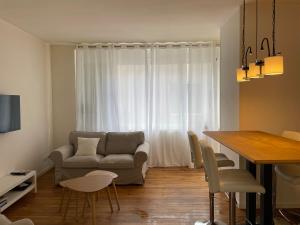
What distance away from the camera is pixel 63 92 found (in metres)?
6.11

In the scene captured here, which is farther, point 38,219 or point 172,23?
point 172,23

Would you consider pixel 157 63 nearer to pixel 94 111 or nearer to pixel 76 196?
pixel 94 111

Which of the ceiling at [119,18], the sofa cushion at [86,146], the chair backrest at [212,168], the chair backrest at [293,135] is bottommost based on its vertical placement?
the sofa cushion at [86,146]

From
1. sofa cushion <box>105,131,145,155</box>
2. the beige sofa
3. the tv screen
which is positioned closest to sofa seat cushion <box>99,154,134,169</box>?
the beige sofa

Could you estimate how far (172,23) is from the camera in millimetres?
4496

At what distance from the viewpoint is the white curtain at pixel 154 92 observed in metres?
5.90

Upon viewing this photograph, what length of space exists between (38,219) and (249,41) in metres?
3.36

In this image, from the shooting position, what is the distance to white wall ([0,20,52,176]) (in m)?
4.27

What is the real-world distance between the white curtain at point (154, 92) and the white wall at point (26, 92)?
26.2 inches

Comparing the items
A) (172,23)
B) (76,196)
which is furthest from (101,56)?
(76,196)

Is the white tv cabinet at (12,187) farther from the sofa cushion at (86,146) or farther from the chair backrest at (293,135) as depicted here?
the chair backrest at (293,135)

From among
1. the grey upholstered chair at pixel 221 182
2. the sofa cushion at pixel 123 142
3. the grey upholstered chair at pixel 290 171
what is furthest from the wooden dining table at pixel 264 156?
the sofa cushion at pixel 123 142

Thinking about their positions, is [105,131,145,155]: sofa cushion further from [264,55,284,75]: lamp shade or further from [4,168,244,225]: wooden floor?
[264,55,284,75]: lamp shade

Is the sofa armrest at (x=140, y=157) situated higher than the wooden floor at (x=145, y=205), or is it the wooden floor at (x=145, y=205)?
the sofa armrest at (x=140, y=157)
